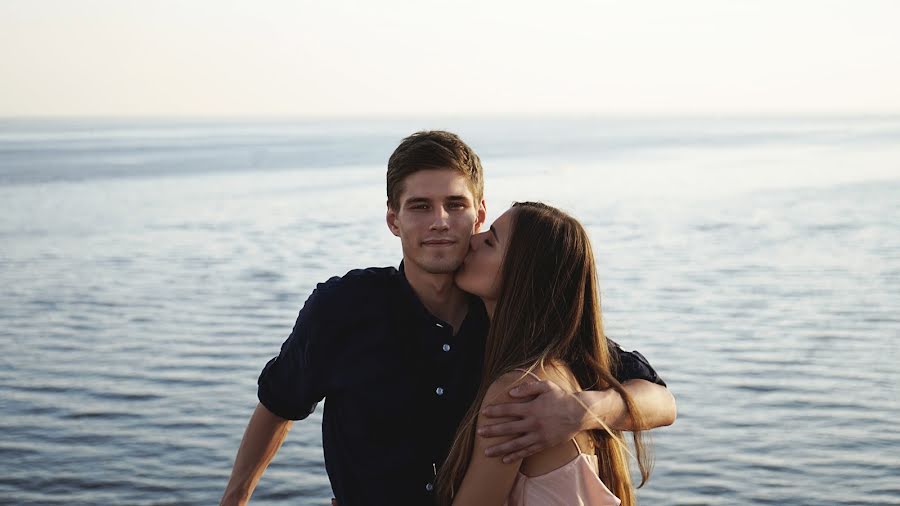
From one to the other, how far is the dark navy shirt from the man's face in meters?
0.14

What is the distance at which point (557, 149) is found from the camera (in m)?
53.9

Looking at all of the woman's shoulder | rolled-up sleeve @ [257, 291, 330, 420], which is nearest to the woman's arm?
the woman's shoulder

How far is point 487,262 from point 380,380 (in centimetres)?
48

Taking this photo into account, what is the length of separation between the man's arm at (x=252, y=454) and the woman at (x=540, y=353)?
0.68m

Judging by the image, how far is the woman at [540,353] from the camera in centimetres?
313

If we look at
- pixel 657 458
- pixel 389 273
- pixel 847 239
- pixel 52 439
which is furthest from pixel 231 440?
pixel 847 239

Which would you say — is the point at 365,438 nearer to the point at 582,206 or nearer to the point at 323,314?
the point at 323,314

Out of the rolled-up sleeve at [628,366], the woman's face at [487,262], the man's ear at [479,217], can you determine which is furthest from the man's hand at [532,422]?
the man's ear at [479,217]

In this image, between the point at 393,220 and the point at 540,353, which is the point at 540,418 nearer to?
the point at 540,353

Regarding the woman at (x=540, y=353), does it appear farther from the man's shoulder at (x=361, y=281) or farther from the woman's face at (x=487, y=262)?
the man's shoulder at (x=361, y=281)

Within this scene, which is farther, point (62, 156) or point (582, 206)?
point (62, 156)

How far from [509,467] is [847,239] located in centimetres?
1614

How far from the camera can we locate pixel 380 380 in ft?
11.3

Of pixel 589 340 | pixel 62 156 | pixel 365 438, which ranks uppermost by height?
pixel 589 340
